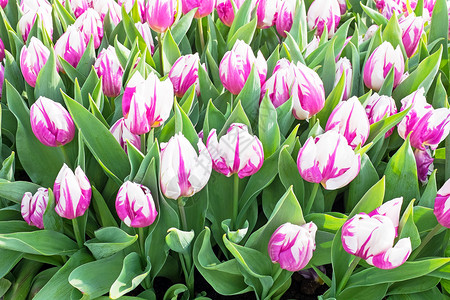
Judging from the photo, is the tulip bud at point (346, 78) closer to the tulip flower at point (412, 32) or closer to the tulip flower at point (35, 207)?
the tulip flower at point (412, 32)

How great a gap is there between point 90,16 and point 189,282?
27.7 inches

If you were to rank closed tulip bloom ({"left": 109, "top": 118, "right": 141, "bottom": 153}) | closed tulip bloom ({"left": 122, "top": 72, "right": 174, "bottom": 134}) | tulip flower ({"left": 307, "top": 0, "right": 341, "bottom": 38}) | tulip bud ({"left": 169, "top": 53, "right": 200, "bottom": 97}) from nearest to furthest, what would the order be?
closed tulip bloom ({"left": 122, "top": 72, "right": 174, "bottom": 134})
closed tulip bloom ({"left": 109, "top": 118, "right": 141, "bottom": 153})
tulip bud ({"left": 169, "top": 53, "right": 200, "bottom": 97})
tulip flower ({"left": 307, "top": 0, "right": 341, "bottom": 38})

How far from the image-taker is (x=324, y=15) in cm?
149

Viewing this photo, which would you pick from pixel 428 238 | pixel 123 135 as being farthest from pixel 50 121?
pixel 428 238

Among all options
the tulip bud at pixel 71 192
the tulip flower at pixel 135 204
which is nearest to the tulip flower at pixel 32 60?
the tulip bud at pixel 71 192

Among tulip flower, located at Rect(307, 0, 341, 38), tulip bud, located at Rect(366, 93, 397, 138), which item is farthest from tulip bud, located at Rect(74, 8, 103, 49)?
tulip bud, located at Rect(366, 93, 397, 138)

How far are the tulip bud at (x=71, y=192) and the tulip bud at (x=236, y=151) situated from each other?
0.76ft

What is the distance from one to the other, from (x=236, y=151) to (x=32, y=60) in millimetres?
577

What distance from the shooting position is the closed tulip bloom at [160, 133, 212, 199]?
2.89ft

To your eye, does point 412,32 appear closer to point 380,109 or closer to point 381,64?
point 381,64

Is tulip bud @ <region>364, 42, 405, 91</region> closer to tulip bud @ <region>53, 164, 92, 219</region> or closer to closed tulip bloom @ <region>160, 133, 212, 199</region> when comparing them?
closed tulip bloom @ <region>160, 133, 212, 199</region>

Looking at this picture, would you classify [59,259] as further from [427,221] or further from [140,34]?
[427,221]

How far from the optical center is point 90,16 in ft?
4.48

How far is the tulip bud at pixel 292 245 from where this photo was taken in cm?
87
